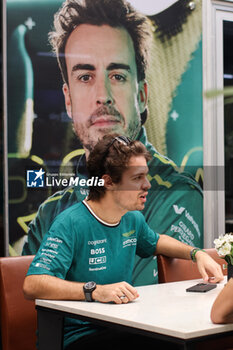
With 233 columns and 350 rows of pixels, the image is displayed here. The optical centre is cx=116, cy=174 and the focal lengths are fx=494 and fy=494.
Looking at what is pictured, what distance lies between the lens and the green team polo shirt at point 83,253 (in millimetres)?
2068

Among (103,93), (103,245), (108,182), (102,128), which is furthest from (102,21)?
(103,245)

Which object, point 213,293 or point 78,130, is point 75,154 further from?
point 213,293

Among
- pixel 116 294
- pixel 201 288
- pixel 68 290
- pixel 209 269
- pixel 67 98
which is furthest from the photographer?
pixel 67 98

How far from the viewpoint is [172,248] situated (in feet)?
8.52

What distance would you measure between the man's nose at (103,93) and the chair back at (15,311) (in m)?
1.75

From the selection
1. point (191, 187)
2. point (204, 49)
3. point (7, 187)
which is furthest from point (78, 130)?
point (204, 49)

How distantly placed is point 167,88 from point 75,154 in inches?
39.3

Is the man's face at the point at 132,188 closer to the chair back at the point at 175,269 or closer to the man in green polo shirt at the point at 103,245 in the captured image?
the man in green polo shirt at the point at 103,245

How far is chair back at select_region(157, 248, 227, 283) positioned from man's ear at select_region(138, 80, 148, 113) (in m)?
1.60

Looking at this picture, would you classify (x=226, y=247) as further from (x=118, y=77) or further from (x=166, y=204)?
(x=118, y=77)

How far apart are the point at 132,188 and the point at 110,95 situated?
1489mm

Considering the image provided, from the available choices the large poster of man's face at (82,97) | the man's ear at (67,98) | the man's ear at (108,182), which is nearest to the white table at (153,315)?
the man's ear at (108,182)

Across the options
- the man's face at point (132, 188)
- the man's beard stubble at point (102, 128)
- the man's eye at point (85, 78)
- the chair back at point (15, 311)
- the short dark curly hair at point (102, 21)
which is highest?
the short dark curly hair at point (102, 21)

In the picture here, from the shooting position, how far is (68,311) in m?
1.83
